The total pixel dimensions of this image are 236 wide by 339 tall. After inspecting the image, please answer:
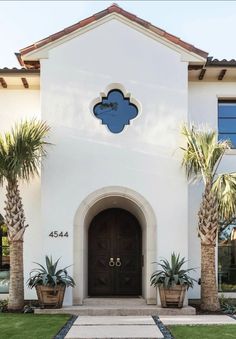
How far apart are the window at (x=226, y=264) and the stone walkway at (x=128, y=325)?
2861 millimetres

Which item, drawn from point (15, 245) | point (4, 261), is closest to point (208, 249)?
point (15, 245)

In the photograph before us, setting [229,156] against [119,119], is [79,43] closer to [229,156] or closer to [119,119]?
[119,119]

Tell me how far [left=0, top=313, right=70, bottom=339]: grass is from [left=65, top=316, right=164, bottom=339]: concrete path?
0.42 m

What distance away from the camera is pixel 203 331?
38.3 feet

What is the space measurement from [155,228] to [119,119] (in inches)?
148

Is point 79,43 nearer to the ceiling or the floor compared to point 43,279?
nearer to the ceiling

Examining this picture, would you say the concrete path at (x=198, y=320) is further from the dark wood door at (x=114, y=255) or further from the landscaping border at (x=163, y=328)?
the dark wood door at (x=114, y=255)

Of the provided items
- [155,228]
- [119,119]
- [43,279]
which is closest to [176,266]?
[155,228]

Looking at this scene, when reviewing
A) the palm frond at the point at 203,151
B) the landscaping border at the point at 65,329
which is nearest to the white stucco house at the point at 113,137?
the palm frond at the point at 203,151

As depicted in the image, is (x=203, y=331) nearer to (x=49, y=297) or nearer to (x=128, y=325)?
(x=128, y=325)

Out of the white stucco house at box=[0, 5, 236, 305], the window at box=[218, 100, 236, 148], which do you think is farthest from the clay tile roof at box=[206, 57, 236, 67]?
the window at box=[218, 100, 236, 148]

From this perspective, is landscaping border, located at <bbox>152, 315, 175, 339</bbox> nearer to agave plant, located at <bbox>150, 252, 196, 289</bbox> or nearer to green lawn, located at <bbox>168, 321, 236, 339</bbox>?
green lawn, located at <bbox>168, 321, 236, 339</bbox>

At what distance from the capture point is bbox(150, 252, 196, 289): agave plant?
14914 mm

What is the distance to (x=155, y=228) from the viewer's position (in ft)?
52.1
